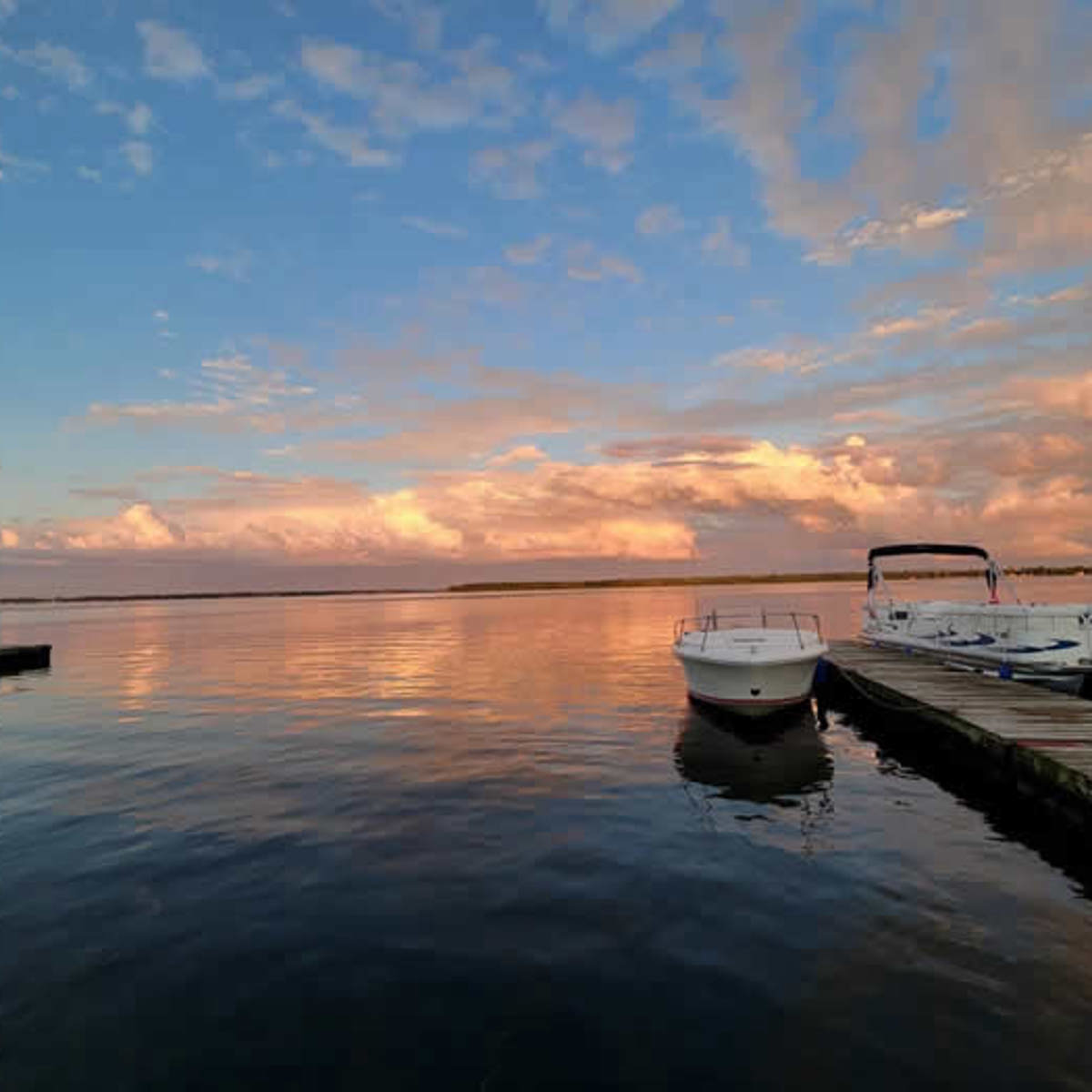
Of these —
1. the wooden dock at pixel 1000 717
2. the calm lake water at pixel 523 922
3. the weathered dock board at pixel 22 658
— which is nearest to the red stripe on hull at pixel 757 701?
the calm lake water at pixel 523 922

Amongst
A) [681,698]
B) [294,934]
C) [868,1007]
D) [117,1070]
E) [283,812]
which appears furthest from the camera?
[681,698]

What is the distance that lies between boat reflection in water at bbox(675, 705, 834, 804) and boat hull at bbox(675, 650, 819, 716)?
0.63 meters

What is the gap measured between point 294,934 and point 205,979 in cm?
107

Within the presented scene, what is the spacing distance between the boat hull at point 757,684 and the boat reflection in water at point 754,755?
634 mm

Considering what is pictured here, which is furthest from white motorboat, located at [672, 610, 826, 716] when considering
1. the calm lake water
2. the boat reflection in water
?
the calm lake water

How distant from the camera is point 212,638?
182ft

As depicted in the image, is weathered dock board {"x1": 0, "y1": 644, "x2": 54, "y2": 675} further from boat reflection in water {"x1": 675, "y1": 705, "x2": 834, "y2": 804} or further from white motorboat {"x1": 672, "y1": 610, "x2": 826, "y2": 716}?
boat reflection in water {"x1": 675, "y1": 705, "x2": 834, "y2": 804}

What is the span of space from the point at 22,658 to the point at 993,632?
152 ft

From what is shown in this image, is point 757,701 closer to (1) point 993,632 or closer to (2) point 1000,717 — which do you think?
(2) point 1000,717

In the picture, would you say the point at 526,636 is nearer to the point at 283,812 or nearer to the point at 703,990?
the point at 283,812

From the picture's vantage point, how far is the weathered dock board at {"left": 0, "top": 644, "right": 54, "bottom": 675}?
35.7 m

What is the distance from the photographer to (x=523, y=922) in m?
8.16

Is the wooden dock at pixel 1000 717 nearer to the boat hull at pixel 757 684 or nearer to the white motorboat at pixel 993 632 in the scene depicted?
the white motorboat at pixel 993 632

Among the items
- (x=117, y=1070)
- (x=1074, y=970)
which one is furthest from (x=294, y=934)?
(x=1074, y=970)
